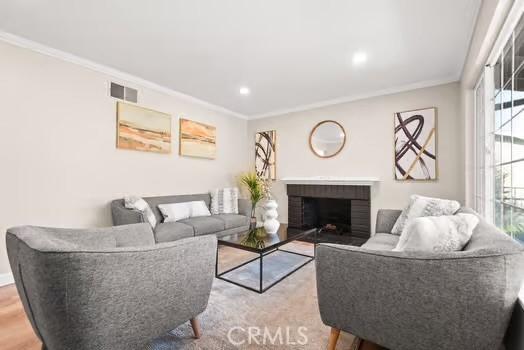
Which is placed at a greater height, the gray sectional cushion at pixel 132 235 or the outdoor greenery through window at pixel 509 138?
the outdoor greenery through window at pixel 509 138

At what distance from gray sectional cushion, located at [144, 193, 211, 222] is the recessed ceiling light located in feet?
9.77

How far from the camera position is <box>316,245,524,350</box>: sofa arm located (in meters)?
0.95

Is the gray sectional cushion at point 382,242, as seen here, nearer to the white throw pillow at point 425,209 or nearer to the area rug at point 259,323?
the white throw pillow at point 425,209

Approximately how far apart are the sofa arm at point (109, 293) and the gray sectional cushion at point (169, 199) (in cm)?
230

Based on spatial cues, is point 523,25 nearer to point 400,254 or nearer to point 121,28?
point 400,254

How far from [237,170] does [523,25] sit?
439 centimetres

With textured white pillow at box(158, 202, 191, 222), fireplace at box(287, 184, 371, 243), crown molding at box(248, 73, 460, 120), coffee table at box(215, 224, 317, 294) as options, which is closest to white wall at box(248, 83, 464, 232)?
crown molding at box(248, 73, 460, 120)

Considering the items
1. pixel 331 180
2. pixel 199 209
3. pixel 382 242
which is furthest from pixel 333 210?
pixel 199 209

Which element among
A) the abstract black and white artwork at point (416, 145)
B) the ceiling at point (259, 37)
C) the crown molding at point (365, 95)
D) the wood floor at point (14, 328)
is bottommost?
the wood floor at point (14, 328)

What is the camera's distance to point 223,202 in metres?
4.14

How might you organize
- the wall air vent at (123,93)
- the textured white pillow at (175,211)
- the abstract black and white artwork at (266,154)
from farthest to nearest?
the abstract black and white artwork at (266,154) → the textured white pillow at (175,211) → the wall air vent at (123,93)

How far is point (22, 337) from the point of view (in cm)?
158

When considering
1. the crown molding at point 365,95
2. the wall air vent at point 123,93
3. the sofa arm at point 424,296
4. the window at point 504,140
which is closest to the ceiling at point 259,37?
the crown molding at point 365,95

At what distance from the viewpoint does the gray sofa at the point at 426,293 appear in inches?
37.4
